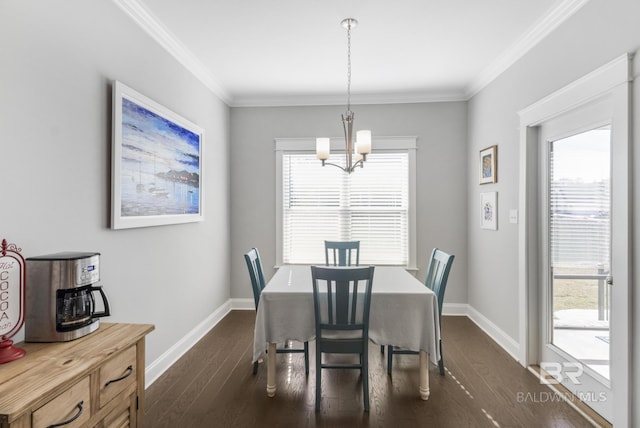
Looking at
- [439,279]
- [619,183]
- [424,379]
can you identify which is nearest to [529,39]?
[619,183]

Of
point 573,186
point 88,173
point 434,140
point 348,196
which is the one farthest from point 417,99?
point 88,173

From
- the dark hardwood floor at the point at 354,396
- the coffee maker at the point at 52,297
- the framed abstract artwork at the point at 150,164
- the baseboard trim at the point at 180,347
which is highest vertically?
the framed abstract artwork at the point at 150,164

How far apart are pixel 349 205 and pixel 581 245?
102 inches

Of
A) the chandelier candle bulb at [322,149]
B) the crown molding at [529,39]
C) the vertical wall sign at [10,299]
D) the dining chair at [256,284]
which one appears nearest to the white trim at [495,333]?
the dining chair at [256,284]

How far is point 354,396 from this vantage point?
8.35ft

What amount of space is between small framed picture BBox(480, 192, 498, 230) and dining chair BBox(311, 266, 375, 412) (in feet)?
6.46

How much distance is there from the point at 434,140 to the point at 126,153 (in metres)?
3.51

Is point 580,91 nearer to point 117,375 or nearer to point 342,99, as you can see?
point 342,99

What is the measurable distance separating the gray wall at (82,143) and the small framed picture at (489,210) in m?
3.09

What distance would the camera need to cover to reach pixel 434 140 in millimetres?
4473

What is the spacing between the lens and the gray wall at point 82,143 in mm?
1620

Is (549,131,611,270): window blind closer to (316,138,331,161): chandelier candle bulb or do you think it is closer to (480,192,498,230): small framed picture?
(480,192,498,230): small framed picture

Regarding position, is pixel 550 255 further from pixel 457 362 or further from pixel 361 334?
pixel 361 334

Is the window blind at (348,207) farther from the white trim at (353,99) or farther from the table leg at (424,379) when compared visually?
the table leg at (424,379)
